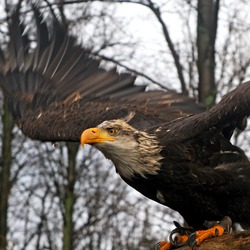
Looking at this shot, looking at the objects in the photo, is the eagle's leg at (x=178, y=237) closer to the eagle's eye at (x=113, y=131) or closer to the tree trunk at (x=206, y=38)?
the eagle's eye at (x=113, y=131)

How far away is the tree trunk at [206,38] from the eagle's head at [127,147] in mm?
3516

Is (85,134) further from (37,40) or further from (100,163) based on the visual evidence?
(100,163)

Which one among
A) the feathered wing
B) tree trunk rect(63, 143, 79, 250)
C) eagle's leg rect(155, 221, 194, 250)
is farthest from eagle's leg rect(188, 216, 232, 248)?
tree trunk rect(63, 143, 79, 250)

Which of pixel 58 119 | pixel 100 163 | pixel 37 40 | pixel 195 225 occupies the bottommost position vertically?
pixel 195 225

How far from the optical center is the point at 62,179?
751 inches

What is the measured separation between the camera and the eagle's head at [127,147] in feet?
19.4

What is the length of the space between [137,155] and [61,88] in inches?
97.0

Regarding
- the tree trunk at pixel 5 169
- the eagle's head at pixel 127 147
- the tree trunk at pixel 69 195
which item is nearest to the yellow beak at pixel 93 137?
the eagle's head at pixel 127 147

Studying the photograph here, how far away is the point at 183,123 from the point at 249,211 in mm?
916

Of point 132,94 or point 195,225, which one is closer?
point 195,225

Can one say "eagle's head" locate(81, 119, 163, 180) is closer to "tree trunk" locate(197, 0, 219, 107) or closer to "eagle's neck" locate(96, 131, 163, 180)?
"eagle's neck" locate(96, 131, 163, 180)

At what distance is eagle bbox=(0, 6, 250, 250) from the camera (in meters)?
5.90

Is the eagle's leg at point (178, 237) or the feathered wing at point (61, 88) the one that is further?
the feathered wing at point (61, 88)

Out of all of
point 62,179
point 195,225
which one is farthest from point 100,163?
point 195,225
